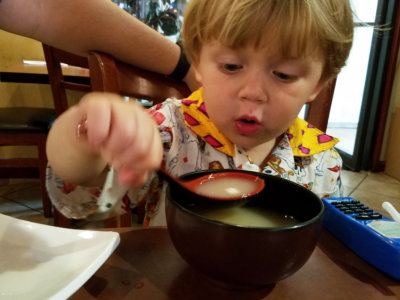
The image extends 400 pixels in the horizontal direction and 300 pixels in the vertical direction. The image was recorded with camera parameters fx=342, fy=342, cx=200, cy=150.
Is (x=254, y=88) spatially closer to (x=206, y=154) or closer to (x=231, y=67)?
(x=231, y=67)

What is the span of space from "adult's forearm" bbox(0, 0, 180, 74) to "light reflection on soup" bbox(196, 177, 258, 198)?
431mm

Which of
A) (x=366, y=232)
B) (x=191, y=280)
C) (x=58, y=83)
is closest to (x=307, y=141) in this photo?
(x=366, y=232)

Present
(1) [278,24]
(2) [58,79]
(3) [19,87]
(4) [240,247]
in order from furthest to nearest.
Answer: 1. (3) [19,87]
2. (2) [58,79]
3. (1) [278,24]
4. (4) [240,247]

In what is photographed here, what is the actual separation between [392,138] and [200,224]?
9.71 ft

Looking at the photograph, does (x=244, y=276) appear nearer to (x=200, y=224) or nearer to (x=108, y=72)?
(x=200, y=224)

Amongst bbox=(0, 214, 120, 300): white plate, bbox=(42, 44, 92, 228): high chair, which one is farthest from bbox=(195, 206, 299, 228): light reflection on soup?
bbox=(42, 44, 92, 228): high chair

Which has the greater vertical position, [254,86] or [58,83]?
[254,86]

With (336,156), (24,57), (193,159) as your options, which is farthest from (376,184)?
(24,57)

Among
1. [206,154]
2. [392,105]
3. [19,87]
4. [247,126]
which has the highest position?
[247,126]

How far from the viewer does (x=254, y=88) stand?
1.93 ft

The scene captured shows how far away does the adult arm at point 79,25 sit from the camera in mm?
707

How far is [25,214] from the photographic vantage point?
1896 millimetres

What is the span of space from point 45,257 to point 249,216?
0.84ft

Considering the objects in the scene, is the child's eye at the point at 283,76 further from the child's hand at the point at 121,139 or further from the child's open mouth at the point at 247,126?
the child's hand at the point at 121,139
